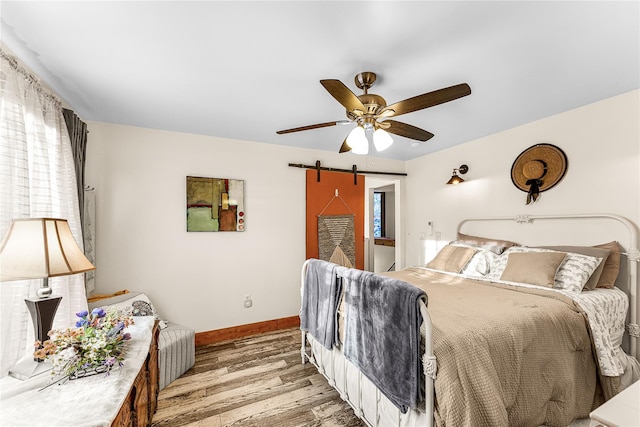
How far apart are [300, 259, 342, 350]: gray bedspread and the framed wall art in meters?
1.40

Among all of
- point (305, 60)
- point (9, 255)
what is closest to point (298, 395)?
point (9, 255)

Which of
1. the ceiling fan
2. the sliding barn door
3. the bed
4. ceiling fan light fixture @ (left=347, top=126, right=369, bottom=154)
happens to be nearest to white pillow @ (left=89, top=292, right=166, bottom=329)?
the bed

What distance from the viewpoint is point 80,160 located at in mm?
2416

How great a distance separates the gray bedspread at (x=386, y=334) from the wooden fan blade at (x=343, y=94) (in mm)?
1108

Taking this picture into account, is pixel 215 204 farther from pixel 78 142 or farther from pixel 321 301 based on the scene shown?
pixel 321 301

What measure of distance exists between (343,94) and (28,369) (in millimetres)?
2110

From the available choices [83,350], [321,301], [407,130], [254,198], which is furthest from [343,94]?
[254,198]

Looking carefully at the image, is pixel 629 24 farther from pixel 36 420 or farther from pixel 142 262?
pixel 142 262

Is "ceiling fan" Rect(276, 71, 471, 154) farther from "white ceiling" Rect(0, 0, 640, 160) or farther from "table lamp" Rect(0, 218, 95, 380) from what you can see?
"table lamp" Rect(0, 218, 95, 380)

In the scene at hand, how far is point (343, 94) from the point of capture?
5.24 feet

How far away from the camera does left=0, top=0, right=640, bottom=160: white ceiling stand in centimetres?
136

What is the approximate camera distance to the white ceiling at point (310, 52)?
136 centimetres

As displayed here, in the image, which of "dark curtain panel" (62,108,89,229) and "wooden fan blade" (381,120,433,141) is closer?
"wooden fan blade" (381,120,433,141)

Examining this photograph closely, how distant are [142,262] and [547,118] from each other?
→ 4.68 meters
